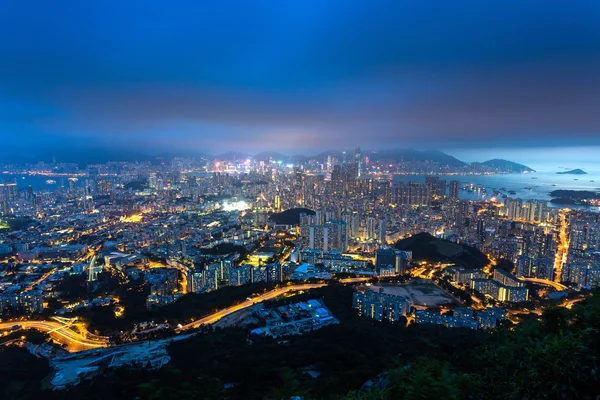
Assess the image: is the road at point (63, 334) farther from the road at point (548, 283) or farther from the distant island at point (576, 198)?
the distant island at point (576, 198)

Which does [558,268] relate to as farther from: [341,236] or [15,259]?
[15,259]

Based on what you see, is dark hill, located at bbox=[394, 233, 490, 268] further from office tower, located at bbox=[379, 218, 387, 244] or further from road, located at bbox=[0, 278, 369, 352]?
road, located at bbox=[0, 278, 369, 352]

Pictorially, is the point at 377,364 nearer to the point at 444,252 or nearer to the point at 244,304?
the point at 244,304

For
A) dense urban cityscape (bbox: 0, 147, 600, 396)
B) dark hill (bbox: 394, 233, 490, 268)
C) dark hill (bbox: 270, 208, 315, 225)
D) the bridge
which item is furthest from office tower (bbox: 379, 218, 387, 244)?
the bridge

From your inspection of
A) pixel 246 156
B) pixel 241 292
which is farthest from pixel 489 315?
pixel 246 156

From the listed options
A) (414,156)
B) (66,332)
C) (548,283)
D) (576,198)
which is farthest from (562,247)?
(414,156)

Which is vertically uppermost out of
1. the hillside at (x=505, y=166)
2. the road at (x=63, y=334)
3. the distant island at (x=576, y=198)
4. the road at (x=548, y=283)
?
the hillside at (x=505, y=166)

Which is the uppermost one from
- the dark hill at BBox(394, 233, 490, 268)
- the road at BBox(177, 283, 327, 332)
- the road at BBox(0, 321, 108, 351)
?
the dark hill at BBox(394, 233, 490, 268)

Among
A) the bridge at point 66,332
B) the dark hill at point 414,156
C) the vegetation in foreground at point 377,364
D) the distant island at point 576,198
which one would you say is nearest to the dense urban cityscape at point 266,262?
the bridge at point 66,332
